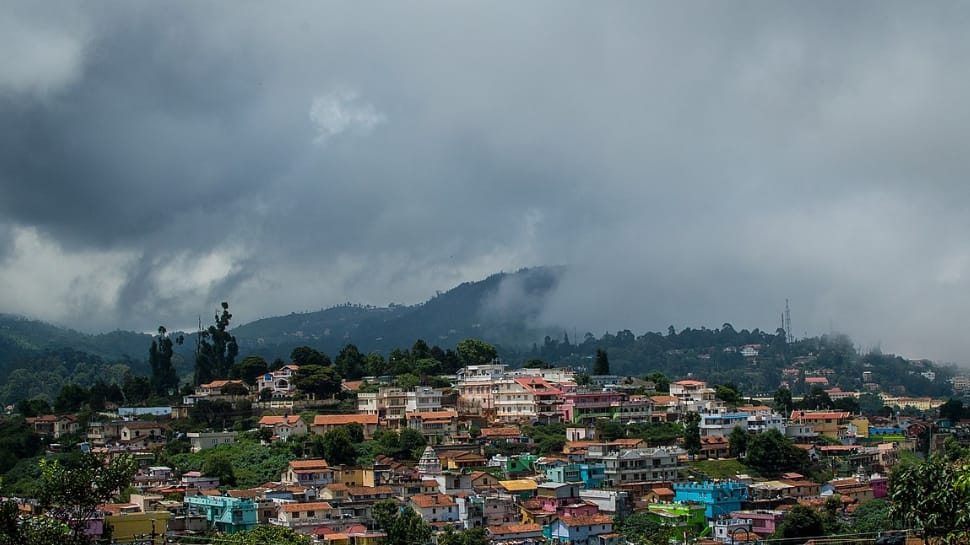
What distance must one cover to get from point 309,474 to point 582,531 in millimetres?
13371

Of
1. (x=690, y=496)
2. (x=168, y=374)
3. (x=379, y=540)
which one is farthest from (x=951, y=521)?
(x=168, y=374)

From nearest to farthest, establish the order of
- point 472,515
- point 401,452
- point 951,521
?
point 951,521 → point 472,515 → point 401,452

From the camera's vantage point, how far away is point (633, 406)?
75.4m

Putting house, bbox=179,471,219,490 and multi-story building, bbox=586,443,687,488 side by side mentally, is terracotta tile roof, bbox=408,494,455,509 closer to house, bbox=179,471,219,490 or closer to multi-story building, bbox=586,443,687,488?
multi-story building, bbox=586,443,687,488

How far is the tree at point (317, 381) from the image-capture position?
244 ft

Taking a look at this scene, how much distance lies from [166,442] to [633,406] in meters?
28.6

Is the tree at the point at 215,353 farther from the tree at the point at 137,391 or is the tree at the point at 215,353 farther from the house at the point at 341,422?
the house at the point at 341,422

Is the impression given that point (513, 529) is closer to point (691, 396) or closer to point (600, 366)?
point (691, 396)

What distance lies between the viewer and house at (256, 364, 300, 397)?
75688 millimetres

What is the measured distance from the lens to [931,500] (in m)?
27.1

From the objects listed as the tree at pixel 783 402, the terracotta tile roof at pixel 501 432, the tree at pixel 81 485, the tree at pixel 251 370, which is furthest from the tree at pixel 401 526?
the tree at pixel 783 402

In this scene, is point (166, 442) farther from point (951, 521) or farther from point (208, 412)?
point (951, 521)

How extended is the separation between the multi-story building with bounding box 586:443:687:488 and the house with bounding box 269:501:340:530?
49.0 feet

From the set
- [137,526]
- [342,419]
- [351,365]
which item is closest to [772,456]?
[342,419]
